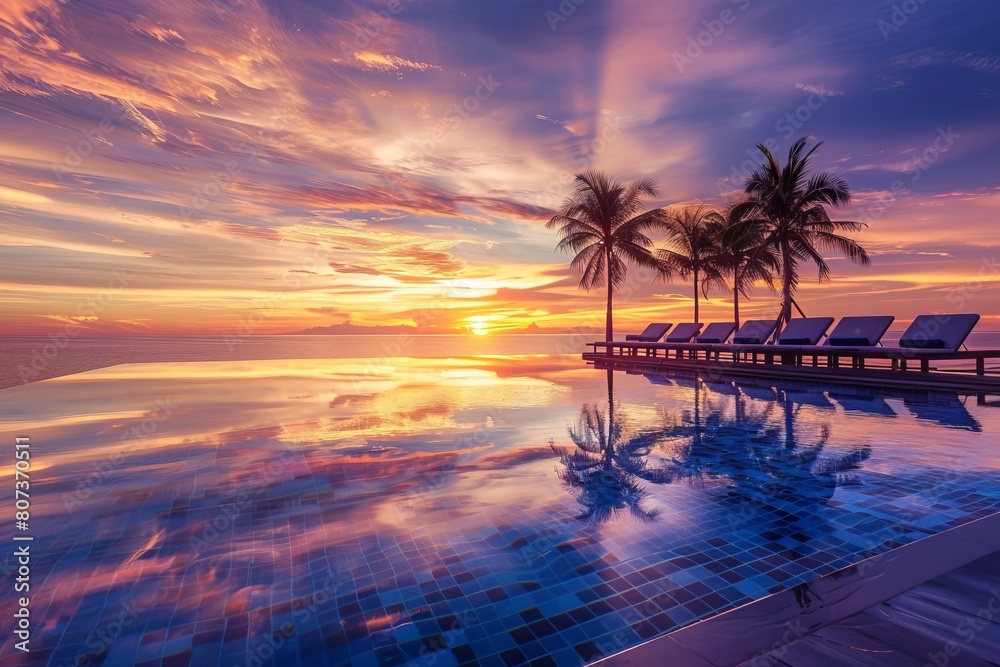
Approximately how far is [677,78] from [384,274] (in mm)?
17590

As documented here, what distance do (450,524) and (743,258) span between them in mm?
20589

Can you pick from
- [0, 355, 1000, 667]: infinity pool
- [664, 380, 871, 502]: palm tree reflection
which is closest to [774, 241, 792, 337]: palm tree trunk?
[0, 355, 1000, 667]: infinity pool

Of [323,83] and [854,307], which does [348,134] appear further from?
[854,307]

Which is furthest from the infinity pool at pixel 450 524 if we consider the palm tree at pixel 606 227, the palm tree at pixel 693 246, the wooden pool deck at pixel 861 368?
the palm tree at pixel 693 246

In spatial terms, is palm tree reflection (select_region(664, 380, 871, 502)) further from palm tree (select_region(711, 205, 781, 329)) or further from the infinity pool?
palm tree (select_region(711, 205, 781, 329))

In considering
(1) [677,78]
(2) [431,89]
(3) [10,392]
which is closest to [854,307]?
(1) [677,78]

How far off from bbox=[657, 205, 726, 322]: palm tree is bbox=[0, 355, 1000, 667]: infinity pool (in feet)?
48.9

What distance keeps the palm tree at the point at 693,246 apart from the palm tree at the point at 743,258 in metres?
0.46

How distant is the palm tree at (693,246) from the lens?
20.9 meters

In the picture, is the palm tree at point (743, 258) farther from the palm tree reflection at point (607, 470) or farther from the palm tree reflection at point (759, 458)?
the palm tree reflection at point (607, 470)

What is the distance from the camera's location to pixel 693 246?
21.4m

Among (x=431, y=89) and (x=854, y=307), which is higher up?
(x=431, y=89)

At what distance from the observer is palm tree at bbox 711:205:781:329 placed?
664 inches

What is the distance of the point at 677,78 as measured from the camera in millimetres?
11992
